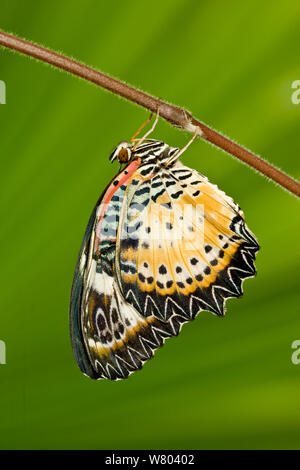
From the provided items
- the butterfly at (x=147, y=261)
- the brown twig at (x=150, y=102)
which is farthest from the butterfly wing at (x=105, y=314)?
the brown twig at (x=150, y=102)

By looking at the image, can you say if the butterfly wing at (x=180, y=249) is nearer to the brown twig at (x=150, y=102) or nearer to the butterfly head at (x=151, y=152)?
the butterfly head at (x=151, y=152)

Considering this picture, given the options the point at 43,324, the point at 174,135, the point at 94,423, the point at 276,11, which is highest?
the point at 276,11

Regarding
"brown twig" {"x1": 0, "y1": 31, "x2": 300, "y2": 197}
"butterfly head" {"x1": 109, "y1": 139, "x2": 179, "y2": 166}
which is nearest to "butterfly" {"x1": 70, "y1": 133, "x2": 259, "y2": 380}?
"butterfly head" {"x1": 109, "y1": 139, "x2": 179, "y2": 166}

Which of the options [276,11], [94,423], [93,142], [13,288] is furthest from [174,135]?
[94,423]

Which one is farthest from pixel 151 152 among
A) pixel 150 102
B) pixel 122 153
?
pixel 150 102

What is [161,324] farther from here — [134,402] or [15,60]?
[15,60]

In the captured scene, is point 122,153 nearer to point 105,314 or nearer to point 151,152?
point 151,152
